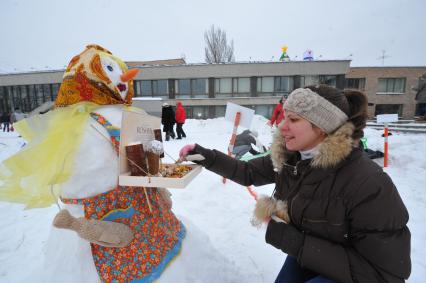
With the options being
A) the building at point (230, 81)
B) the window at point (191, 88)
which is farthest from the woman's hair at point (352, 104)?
the window at point (191, 88)

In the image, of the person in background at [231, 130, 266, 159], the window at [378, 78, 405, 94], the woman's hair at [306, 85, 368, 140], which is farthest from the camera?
the window at [378, 78, 405, 94]

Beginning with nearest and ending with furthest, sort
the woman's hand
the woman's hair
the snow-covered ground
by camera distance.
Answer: the woman's hair
the woman's hand
the snow-covered ground

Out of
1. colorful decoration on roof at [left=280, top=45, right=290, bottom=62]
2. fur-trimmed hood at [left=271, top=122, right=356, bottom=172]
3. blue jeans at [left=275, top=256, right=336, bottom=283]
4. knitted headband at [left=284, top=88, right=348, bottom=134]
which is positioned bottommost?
blue jeans at [left=275, top=256, right=336, bottom=283]

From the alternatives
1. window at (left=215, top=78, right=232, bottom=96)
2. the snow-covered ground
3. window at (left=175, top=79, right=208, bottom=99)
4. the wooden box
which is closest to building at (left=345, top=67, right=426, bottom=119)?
window at (left=215, top=78, right=232, bottom=96)

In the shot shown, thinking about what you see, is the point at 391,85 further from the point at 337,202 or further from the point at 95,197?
the point at 95,197

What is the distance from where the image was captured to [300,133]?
4.46 feet

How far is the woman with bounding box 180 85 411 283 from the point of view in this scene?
1.10m

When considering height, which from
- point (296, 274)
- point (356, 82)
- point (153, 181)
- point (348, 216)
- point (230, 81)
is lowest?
point (296, 274)

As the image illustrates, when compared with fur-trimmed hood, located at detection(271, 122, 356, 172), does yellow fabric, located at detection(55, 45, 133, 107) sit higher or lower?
higher

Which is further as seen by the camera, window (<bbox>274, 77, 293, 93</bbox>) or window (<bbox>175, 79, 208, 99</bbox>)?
window (<bbox>175, 79, 208, 99</bbox>)

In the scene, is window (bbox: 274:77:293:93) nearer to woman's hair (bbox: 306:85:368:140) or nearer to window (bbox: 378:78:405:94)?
window (bbox: 378:78:405:94)

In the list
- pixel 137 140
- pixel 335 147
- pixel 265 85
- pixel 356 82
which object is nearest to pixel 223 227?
pixel 137 140

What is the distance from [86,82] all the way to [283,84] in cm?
2169

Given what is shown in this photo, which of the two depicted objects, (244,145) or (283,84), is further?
(283,84)
